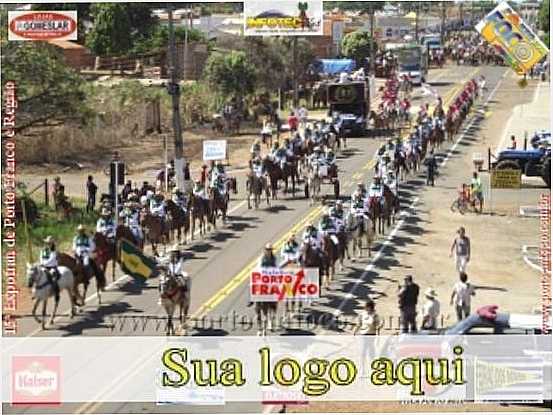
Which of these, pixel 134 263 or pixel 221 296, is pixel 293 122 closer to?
pixel 134 263

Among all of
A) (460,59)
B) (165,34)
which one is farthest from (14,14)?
(460,59)

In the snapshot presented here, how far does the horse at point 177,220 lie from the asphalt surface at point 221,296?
17.5 inches

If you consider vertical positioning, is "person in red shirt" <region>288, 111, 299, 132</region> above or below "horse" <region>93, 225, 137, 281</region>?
above

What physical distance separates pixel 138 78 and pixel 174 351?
53.1ft

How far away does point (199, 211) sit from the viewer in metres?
27.8

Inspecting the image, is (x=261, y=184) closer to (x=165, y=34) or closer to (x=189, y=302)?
(x=165, y=34)

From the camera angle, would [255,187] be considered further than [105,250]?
Yes

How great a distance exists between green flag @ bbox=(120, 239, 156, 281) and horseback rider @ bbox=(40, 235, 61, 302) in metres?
2.35

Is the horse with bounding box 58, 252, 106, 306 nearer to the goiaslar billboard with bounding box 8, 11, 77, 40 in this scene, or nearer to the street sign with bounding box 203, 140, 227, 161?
the goiaslar billboard with bounding box 8, 11, 77, 40

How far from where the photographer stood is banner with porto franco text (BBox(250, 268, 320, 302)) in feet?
69.3

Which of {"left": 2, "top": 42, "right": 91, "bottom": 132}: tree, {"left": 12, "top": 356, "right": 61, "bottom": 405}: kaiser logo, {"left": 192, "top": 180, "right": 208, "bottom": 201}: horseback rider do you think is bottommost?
{"left": 12, "top": 356, "right": 61, "bottom": 405}: kaiser logo

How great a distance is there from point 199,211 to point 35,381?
10.4 meters

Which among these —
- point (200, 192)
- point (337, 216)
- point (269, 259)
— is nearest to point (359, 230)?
point (337, 216)

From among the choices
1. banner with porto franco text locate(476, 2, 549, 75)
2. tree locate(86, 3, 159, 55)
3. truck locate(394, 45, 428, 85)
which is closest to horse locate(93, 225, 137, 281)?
banner with porto franco text locate(476, 2, 549, 75)
